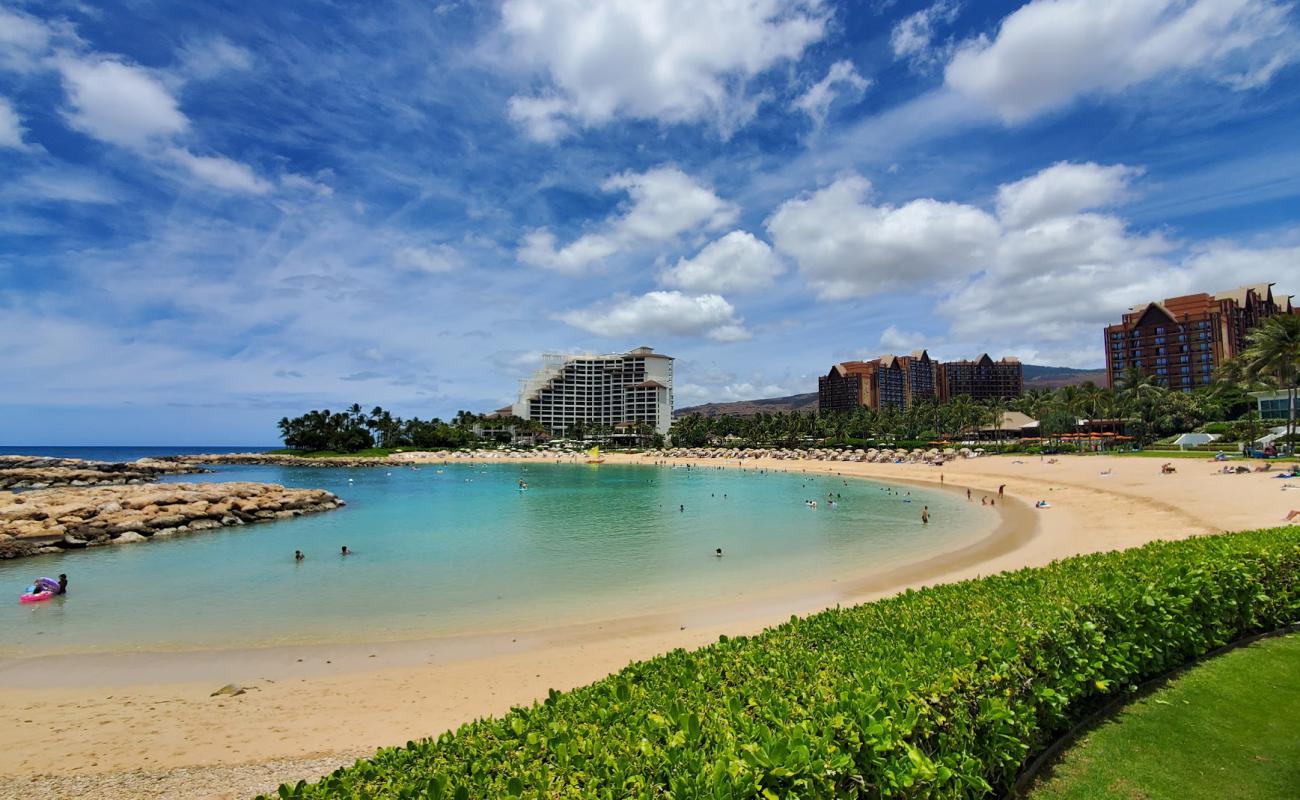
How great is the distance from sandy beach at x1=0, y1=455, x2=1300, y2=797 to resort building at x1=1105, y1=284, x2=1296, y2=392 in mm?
139279

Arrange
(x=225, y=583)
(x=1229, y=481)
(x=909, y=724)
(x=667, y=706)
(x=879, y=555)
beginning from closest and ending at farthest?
(x=909, y=724)
(x=667, y=706)
(x=225, y=583)
(x=879, y=555)
(x=1229, y=481)

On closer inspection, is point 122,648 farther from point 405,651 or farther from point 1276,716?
point 1276,716

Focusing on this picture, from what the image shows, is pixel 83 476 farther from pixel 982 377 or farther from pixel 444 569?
pixel 982 377

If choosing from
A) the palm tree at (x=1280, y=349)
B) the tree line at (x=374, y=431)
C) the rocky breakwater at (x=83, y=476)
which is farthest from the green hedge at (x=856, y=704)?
the tree line at (x=374, y=431)

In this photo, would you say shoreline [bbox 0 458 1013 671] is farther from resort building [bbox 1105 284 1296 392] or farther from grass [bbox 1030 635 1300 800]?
resort building [bbox 1105 284 1296 392]

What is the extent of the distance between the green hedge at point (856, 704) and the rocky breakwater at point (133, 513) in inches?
1466

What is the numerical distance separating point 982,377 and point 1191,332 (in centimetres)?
7200

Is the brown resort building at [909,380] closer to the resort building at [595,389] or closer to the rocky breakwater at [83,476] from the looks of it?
the resort building at [595,389]

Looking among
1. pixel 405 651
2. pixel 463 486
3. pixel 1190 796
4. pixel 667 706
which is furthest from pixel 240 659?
pixel 463 486

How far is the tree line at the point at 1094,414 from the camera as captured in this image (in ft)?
162

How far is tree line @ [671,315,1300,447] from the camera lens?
49.4 meters

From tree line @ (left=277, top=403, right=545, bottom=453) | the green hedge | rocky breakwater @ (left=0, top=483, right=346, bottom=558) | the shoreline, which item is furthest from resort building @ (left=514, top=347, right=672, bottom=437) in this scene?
the green hedge

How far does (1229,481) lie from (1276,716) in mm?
40011

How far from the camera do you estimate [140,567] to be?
2469cm
